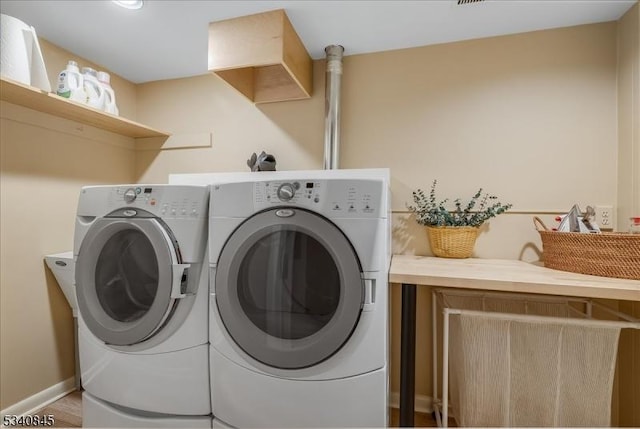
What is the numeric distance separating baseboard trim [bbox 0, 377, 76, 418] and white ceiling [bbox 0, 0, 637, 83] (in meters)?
2.08

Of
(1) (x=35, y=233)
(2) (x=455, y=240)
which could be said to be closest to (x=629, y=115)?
(2) (x=455, y=240)

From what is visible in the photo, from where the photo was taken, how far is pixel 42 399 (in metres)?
1.68

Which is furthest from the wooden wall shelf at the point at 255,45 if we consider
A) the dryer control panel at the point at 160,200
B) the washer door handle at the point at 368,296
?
the washer door handle at the point at 368,296

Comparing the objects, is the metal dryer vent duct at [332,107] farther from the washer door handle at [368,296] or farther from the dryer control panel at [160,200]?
the washer door handle at [368,296]

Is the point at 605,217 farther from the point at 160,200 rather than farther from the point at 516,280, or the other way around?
the point at 160,200

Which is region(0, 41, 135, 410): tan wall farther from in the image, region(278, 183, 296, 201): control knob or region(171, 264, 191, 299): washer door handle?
region(278, 183, 296, 201): control knob

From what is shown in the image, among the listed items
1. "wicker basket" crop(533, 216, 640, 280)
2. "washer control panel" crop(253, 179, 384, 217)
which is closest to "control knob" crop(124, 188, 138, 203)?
"washer control panel" crop(253, 179, 384, 217)

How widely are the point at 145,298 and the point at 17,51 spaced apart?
1.32m

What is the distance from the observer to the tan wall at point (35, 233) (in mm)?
1562

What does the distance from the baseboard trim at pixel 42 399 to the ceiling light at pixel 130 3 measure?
2.16m

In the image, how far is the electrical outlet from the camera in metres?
1.49

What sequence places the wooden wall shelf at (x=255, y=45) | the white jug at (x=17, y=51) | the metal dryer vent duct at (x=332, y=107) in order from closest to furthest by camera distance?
the white jug at (x=17, y=51), the wooden wall shelf at (x=255, y=45), the metal dryer vent duct at (x=332, y=107)

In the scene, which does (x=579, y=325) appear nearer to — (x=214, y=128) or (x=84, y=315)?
(x=84, y=315)

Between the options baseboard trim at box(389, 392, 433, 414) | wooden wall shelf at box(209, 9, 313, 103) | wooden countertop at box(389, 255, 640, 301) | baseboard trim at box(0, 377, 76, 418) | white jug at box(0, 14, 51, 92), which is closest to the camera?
wooden countertop at box(389, 255, 640, 301)
